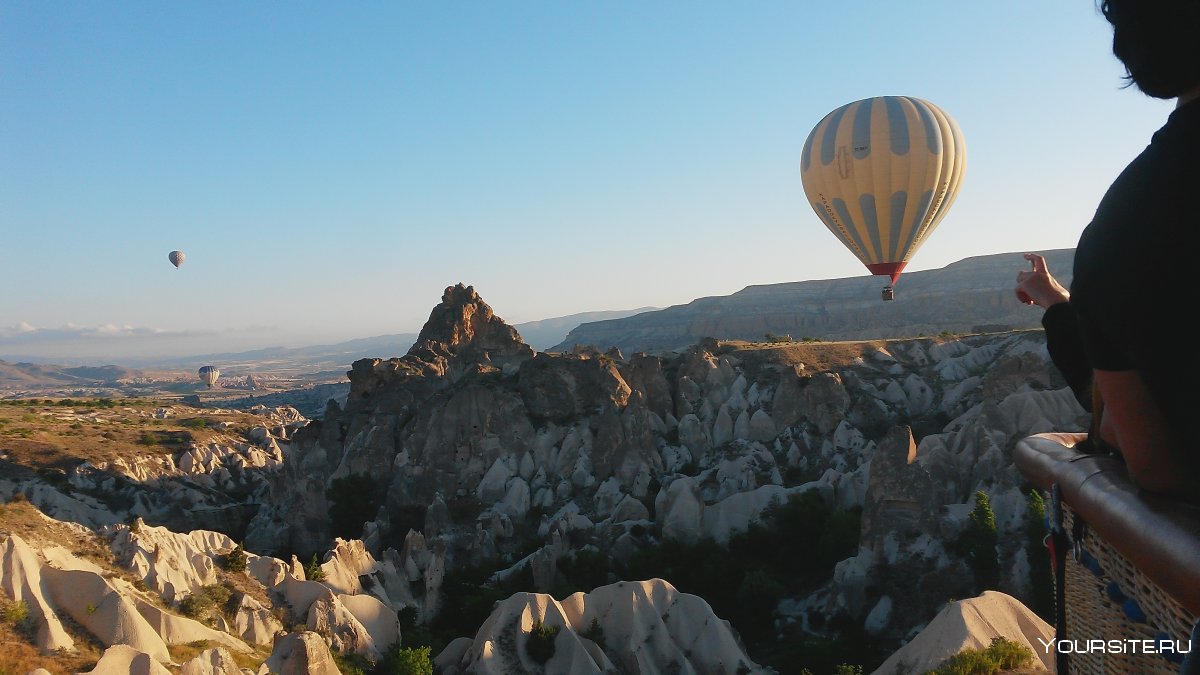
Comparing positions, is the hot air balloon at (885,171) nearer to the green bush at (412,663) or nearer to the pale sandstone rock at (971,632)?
the pale sandstone rock at (971,632)

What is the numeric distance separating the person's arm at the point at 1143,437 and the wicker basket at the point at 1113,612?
0.31 meters

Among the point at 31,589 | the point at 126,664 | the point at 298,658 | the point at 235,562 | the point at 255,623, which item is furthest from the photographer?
the point at 235,562

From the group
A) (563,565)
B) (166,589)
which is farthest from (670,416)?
(166,589)

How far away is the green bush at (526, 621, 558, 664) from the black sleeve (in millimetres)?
16246

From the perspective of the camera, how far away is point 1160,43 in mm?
1771

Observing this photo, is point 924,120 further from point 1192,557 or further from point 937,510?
point 1192,557

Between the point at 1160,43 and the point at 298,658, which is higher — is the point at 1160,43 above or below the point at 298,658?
above

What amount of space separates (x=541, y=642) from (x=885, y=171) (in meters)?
18.3

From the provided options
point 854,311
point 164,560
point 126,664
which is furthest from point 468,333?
point 854,311

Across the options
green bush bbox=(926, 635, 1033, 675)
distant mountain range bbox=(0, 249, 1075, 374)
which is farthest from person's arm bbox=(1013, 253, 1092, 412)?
distant mountain range bbox=(0, 249, 1075, 374)

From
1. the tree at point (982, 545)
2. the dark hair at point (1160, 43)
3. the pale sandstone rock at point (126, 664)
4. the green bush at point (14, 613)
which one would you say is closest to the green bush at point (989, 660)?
the tree at point (982, 545)

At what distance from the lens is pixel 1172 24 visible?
175 centimetres

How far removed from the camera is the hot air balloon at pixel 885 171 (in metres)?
25.2

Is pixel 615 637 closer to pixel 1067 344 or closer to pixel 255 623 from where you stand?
pixel 255 623
